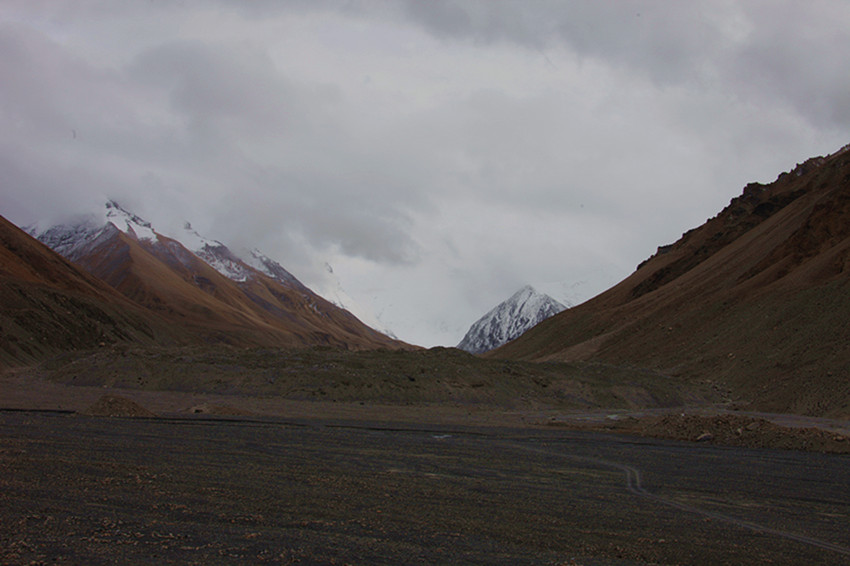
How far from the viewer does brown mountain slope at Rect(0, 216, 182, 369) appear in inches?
2940

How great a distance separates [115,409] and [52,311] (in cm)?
6961

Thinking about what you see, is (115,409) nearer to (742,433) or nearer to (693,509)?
(693,509)

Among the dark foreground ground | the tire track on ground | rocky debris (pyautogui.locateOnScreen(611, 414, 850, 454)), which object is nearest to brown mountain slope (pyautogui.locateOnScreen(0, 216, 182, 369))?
the dark foreground ground

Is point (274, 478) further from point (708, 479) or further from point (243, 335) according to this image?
point (243, 335)

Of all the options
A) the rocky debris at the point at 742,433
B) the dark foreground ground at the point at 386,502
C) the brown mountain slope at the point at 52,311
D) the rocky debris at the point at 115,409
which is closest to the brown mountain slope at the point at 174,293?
the brown mountain slope at the point at 52,311

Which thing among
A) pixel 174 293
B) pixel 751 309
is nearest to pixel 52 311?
pixel 174 293

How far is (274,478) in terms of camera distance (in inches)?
514

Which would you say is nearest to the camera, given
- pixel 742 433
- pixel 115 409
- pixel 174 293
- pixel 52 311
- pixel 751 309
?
pixel 115 409

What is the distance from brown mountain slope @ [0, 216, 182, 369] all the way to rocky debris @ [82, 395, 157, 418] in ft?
154

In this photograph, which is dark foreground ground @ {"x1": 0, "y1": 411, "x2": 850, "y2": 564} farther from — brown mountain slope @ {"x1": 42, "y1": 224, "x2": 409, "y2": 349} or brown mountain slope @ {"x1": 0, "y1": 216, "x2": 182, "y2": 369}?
brown mountain slope @ {"x1": 42, "y1": 224, "x2": 409, "y2": 349}

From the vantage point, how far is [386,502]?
37.2 feet

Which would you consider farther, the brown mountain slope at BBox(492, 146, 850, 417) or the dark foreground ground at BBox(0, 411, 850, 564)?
the brown mountain slope at BBox(492, 146, 850, 417)

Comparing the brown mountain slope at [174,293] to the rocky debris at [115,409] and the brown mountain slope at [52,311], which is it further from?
the rocky debris at [115,409]

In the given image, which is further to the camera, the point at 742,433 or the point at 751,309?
the point at 751,309
